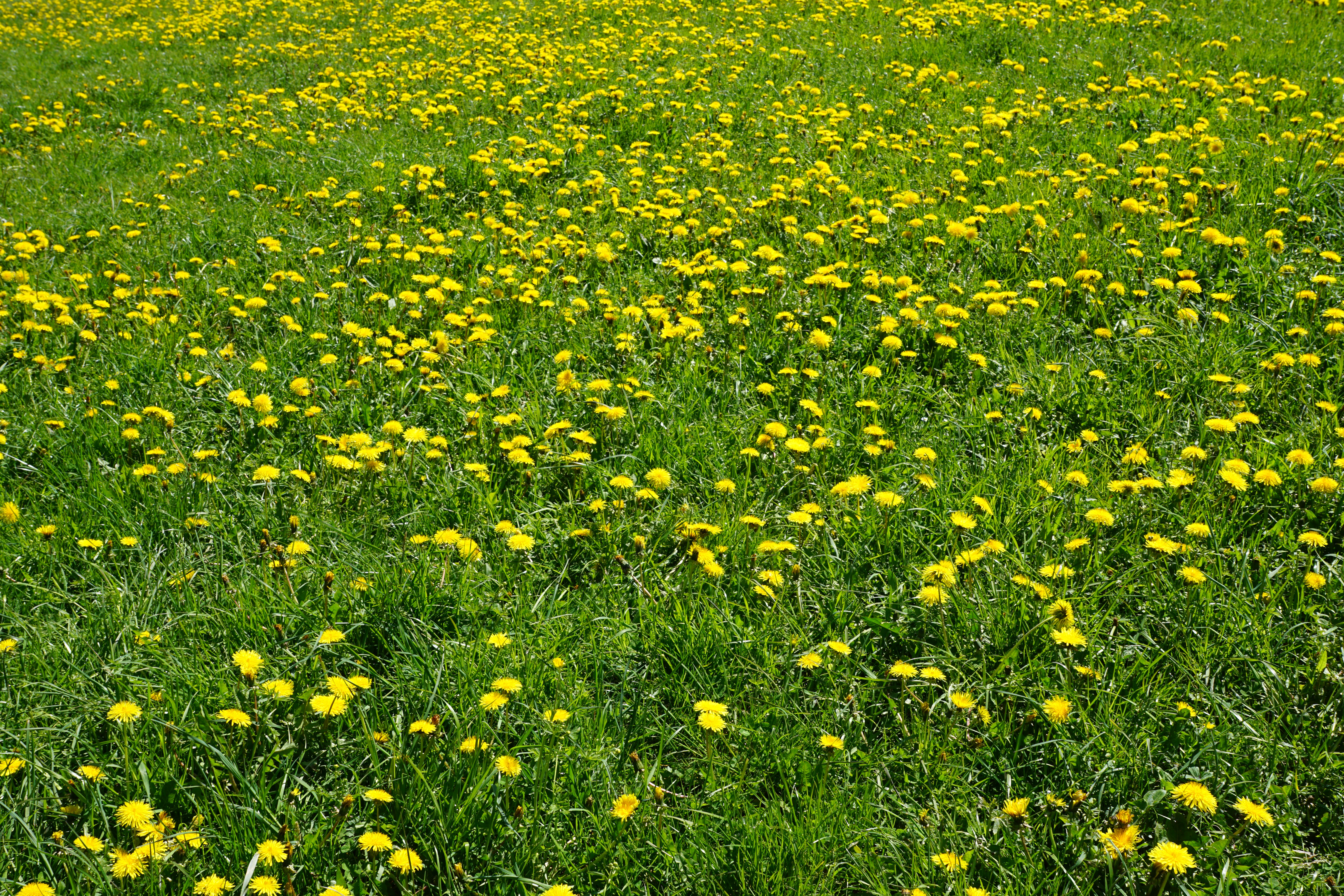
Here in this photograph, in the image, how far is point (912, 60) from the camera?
25.8ft

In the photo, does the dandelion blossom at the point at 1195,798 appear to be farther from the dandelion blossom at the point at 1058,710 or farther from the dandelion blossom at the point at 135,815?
the dandelion blossom at the point at 135,815

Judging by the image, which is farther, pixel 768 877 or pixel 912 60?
pixel 912 60

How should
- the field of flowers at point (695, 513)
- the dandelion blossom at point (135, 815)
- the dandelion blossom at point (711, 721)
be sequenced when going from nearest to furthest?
1. the dandelion blossom at point (135, 815)
2. the field of flowers at point (695, 513)
3. the dandelion blossom at point (711, 721)

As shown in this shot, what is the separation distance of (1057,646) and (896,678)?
419 mm

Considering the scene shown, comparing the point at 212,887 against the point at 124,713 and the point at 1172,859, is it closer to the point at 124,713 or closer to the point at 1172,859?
the point at 124,713

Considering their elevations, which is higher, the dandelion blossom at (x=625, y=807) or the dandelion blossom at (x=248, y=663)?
the dandelion blossom at (x=248, y=663)

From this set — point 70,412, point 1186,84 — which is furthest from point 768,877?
point 1186,84

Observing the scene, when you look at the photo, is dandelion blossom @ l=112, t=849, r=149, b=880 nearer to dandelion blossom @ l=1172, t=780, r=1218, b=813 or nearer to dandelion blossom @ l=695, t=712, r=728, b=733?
dandelion blossom @ l=695, t=712, r=728, b=733

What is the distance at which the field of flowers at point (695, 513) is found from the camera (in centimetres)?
197

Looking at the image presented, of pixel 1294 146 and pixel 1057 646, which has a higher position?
pixel 1294 146

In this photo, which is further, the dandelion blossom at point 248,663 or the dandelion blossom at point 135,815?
the dandelion blossom at point 248,663

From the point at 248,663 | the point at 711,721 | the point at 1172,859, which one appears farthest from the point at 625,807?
the point at 1172,859

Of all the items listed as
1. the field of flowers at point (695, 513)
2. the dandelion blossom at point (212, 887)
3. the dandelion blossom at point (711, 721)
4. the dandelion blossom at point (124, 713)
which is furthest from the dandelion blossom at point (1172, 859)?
the dandelion blossom at point (124, 713)

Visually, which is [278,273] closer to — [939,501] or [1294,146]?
[939,501]
